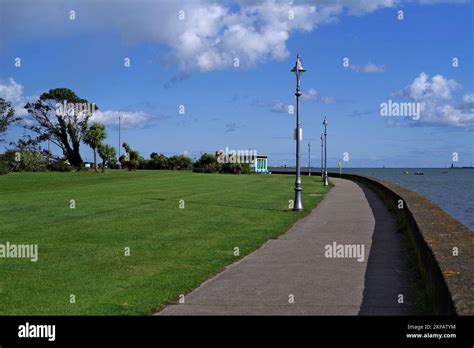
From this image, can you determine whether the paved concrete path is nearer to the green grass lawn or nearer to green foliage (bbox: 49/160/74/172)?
the green grass lawn

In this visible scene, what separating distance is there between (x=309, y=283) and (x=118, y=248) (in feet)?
17.5

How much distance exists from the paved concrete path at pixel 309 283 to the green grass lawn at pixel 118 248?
0.51 m

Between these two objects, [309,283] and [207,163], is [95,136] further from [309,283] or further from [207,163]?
[309,283]

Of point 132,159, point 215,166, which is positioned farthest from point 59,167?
point 215,166

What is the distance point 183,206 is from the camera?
23172 millimetres

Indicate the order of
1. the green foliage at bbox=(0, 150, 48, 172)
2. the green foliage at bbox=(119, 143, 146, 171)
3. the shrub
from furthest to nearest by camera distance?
the green foliage at bbox=(119, 143, 146, 171), the shrub, the green foliage at bbox=(0, 150, 48, 172)

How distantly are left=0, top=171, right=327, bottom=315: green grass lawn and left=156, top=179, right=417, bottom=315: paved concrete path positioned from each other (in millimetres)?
508

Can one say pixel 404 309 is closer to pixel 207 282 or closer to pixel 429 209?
pixel 207 282

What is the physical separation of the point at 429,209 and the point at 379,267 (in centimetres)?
530

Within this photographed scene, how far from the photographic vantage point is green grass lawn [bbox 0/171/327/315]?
7781 millimetres
